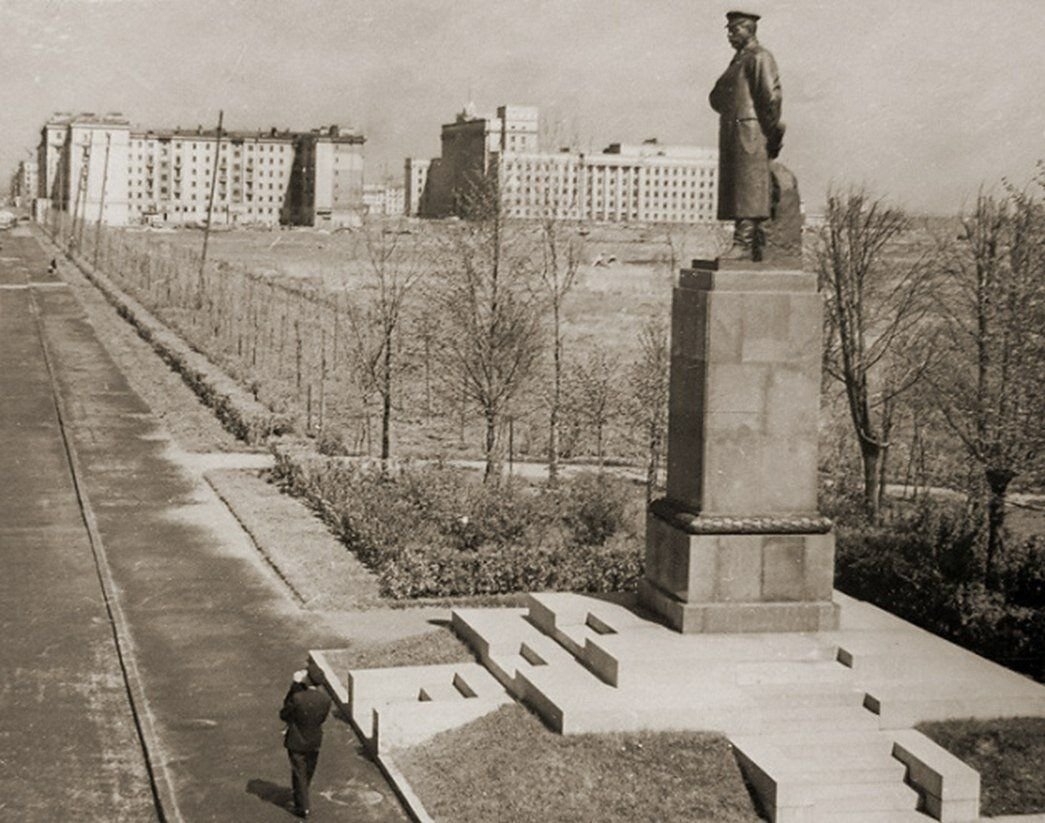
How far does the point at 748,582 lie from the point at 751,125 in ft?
13.8

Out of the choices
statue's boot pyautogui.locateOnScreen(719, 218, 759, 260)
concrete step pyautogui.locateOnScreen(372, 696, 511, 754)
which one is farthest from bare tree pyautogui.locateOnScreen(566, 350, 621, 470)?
concrete step pyautogui.locateOnScreen(372, 696, 511, 754)

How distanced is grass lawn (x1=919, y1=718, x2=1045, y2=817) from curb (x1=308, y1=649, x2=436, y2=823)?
13.6 ft

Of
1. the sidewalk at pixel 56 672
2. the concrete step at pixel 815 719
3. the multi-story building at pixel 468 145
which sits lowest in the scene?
the sidewalk at pixel 56 672

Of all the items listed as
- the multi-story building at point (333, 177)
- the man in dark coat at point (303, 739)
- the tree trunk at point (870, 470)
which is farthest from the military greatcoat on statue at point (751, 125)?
the multi-story building at point (333, 177)

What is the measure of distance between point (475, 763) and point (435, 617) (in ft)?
19.2

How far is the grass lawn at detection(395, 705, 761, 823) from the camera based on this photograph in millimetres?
10430

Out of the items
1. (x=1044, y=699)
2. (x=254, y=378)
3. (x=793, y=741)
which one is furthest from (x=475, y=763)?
(x=254, y=378)

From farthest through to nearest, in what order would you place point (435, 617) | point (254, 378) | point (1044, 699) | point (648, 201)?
point (648, 201) → point (254, 378) → point (435, 617) → point (1044, 699)

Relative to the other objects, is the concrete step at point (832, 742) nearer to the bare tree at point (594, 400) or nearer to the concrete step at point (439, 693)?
the concrete step at point (439, 693)

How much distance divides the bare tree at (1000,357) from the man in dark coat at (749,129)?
5.81 metres

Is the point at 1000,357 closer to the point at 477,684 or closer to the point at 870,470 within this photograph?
the point at 870,470

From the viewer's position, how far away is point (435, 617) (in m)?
17.0

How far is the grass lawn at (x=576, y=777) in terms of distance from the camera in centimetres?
1043

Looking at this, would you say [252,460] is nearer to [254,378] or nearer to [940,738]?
[254,378]
